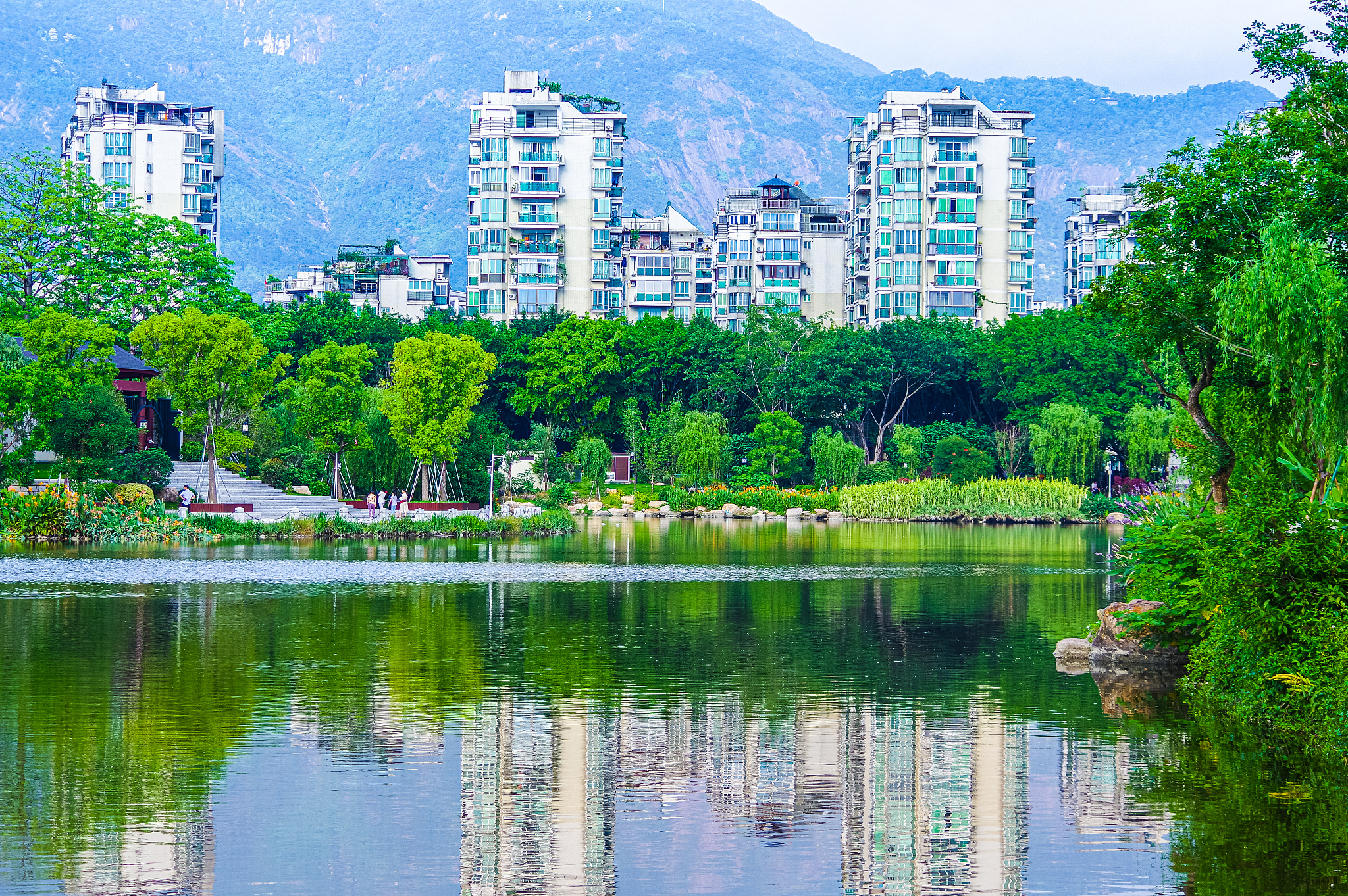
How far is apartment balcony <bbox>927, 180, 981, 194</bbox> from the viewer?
109 meters

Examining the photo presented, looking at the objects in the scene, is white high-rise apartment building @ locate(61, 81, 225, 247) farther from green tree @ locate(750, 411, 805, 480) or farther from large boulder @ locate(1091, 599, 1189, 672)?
large boulder @ locate(1091, 599, 1189, 672)

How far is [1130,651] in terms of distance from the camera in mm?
19188

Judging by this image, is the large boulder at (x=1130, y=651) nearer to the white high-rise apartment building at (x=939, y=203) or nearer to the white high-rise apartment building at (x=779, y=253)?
the white high-rise apartment building at (x=939, y=203)

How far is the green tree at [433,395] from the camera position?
186ft

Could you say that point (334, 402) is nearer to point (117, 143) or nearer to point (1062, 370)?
point (1062, 370)

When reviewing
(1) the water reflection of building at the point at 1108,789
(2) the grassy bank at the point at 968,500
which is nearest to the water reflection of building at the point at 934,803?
(1) the water reflection of building at the point at 1108,789

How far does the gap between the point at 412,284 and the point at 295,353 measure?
181 feet

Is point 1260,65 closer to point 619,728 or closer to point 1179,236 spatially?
point 1179,236

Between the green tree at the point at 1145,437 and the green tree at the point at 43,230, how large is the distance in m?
48.9

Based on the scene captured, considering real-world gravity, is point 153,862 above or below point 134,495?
below

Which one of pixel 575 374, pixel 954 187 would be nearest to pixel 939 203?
pixel 954 187

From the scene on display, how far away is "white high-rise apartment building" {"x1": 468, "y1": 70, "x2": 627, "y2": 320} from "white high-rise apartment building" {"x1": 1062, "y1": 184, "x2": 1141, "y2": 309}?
45.0m

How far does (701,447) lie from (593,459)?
5.57 m

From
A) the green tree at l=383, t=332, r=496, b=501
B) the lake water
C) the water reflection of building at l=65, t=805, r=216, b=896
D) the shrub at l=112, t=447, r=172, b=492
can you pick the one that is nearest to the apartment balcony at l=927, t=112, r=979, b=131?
the green tree at l=383, t=332, r=496, b=501
